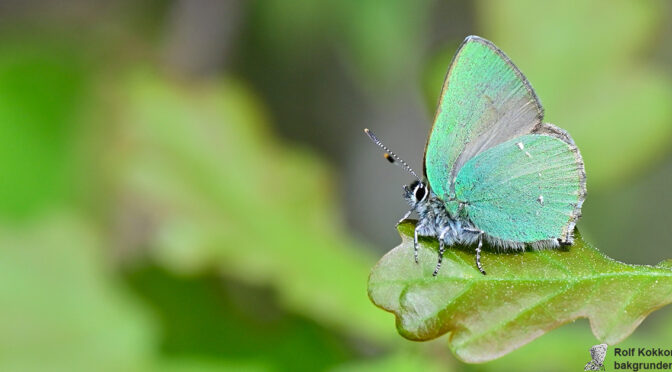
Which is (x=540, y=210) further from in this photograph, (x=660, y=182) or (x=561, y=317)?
(x=660, y=182)

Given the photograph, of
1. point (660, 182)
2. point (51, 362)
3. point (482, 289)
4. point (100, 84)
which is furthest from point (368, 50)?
point (482, 289)

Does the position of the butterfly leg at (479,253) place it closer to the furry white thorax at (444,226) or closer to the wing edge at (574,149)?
the furry white thorax at (444,226)

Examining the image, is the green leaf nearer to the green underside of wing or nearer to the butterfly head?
the green underside of wing

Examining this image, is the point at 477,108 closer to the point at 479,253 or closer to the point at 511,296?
the point at 479,253

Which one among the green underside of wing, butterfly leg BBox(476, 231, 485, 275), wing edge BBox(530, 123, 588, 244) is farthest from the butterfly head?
wing edge BBox(530, 123, 588, 244)

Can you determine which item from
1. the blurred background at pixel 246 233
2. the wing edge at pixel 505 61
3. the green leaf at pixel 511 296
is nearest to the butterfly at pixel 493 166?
the wing edge at pixel 505 61

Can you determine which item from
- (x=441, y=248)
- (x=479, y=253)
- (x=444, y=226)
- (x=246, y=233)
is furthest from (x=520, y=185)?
(x=246, y=233)
